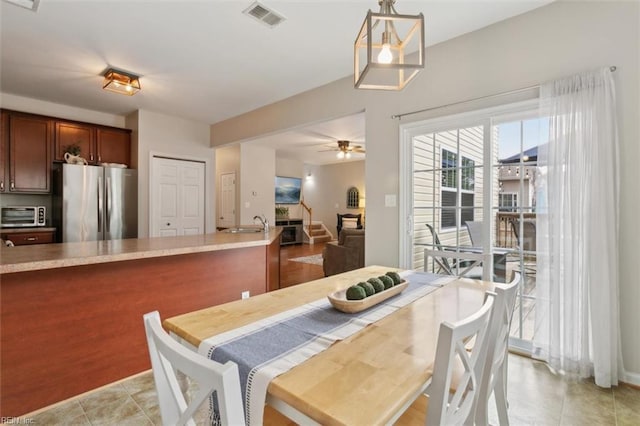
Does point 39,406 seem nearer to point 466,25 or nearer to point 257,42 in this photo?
point 257,42

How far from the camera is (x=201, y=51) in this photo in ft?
9.88

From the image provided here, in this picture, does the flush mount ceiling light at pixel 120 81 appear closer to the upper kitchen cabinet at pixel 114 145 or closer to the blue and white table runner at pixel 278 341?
the upper kitchen cabinet at pixel 114 145

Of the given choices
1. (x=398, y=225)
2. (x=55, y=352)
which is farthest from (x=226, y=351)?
(x=398, y=225)

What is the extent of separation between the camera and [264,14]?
2422 millimetres

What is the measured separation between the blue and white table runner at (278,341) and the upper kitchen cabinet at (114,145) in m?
4.77

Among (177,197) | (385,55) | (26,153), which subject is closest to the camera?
(385,55)

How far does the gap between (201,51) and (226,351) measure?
305 cm

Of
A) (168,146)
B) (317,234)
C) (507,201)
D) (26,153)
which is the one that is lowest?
(317,234)

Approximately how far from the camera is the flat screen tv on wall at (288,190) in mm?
9258

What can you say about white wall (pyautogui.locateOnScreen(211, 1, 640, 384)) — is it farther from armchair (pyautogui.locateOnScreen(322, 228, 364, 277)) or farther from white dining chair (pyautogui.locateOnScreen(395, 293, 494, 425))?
white dining chair (pyautogui.locateOnScreen(395, 293, 494, 425))

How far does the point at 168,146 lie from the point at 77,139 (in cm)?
120

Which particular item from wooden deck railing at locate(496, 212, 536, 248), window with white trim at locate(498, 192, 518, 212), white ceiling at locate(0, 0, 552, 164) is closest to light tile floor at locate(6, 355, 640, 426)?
wooden deck railing at locate(496, 212, 536, 248)

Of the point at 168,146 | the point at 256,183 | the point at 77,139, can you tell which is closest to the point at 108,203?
the point at 77,139

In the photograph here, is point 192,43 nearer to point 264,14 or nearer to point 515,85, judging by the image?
point 264,14
